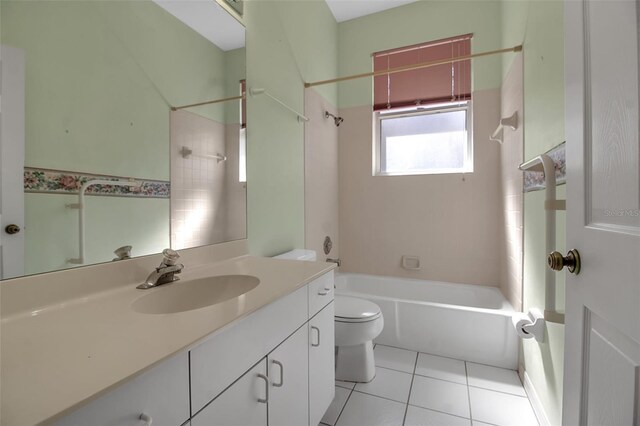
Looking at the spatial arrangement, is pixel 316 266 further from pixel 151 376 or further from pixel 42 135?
pixel 42 135

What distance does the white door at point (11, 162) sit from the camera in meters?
0.71

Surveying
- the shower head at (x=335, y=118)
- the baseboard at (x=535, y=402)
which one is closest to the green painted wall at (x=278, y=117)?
the shower head at (x=335, y=118)

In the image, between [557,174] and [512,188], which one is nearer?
[557,174]

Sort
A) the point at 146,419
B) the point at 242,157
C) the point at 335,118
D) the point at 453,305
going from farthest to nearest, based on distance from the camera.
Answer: the point at 335,118 < the point at 453,305 < the point at 242,157 < the point at 146,419

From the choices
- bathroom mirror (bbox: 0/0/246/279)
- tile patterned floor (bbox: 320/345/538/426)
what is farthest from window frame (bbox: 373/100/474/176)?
bathroom mirror (bbox: 0/0/246/279)

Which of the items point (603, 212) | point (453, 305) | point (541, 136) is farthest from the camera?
point (453, 305)

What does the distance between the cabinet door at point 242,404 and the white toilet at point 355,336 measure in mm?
893

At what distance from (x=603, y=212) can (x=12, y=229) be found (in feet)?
4.63

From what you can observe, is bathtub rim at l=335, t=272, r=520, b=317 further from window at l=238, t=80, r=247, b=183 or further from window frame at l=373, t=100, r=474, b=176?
window at l=238, t=80, r=247, b=183

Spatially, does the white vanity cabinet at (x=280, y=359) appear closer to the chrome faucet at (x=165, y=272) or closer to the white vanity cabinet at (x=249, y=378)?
the white vanity cabinet at (x=249, y=378)

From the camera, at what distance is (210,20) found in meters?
1.35

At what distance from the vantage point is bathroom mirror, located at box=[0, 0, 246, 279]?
0.74m

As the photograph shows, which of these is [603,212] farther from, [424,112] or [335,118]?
[335,118]

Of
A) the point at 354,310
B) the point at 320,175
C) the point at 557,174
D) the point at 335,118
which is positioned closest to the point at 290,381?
the point at 354,310
